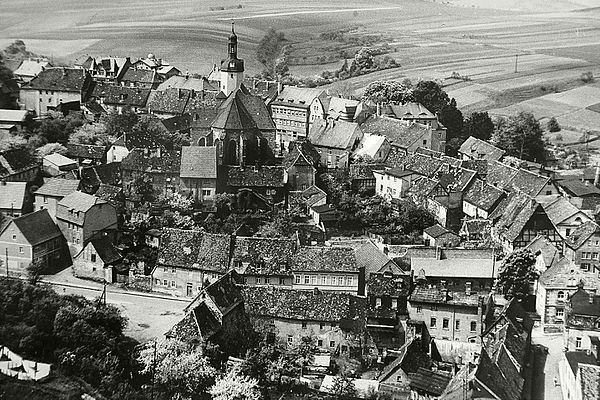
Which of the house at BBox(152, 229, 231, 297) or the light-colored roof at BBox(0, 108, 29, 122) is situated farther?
the light-colored roof at BBox(0, 108, 29, 122)

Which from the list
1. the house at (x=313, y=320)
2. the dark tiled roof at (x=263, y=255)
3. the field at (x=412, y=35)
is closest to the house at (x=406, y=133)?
the field at (x=412, y=35)

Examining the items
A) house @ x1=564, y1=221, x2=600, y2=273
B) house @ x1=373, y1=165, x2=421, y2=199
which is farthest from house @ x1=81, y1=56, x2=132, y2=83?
house @ x1=564, y1=221, x2=600, y2=273

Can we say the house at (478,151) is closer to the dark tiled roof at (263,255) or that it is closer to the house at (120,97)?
the dark tiled roof at (263,255)

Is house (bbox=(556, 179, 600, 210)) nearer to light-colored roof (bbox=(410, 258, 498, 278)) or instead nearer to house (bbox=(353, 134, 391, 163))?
house (bbox=(353, 134, 391, 163))

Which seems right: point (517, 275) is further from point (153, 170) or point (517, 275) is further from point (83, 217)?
point (83, 217)

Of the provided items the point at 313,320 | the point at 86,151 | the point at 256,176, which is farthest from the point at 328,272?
the point at 86,151

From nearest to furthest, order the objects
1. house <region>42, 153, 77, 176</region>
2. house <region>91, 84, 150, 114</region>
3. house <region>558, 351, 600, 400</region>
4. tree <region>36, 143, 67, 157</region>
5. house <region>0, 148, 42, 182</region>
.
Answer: house <region>558, 351, 600, 400</region>, house <region>0, 148, 42, 182</region>, house <region>42, 153, 77, 176</region>, tree <region>36, 143, 67, 157</region>, house <region>91, 84, 150, 114</region>
